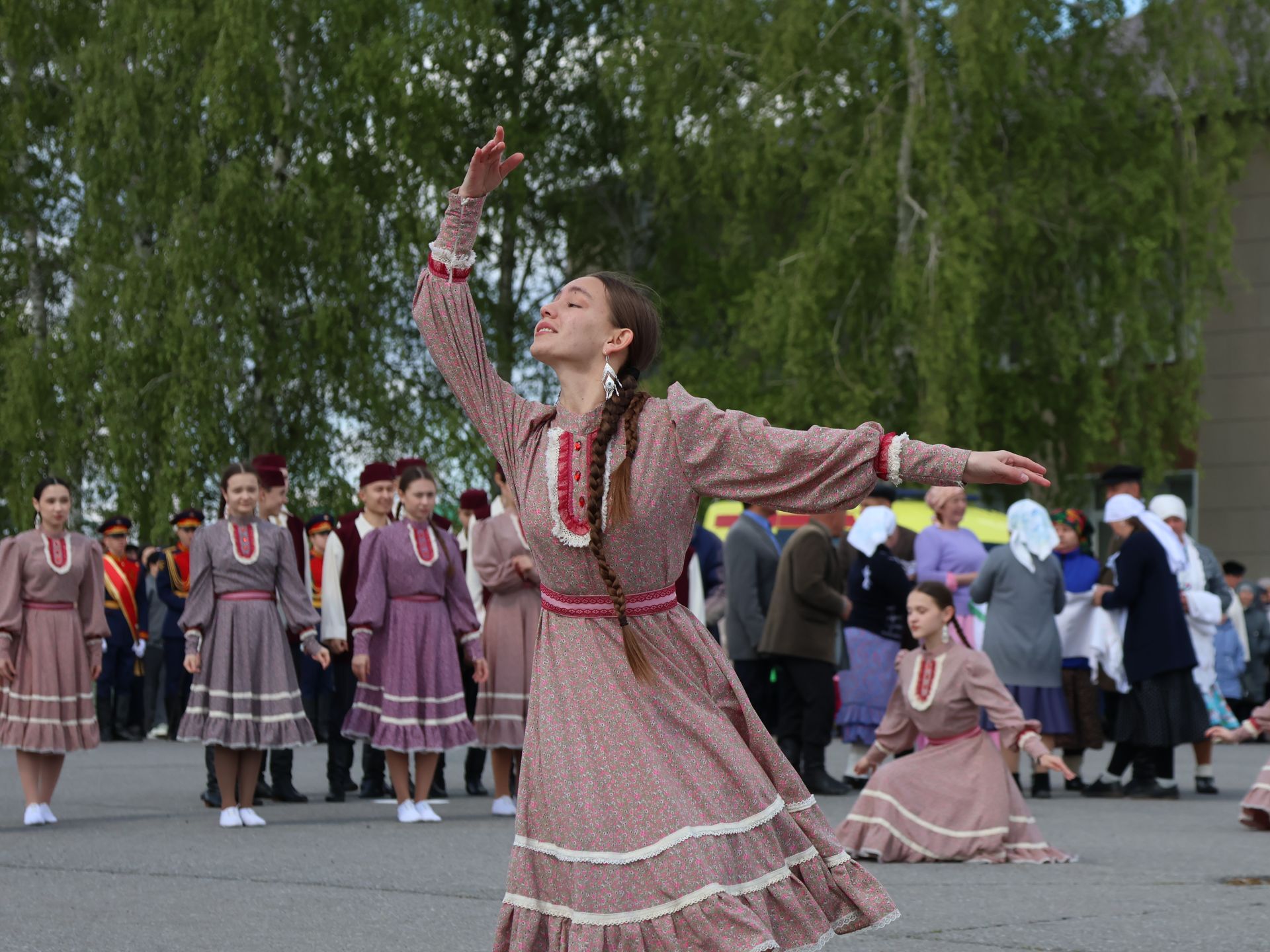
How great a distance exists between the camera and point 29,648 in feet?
35.7

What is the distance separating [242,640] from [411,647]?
93 cm

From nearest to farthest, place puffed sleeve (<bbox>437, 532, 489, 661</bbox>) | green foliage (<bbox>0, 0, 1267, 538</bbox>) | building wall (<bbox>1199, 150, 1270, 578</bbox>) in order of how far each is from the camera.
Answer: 1. puffed sleeve (<bbox>437, 532, 489, 661</bbox>)
2. green foliage (<bbox>0, 0, 1267, 538</bbox>)
3. building wall (<bbox>1199, 150, 1270, 578</bbox>)

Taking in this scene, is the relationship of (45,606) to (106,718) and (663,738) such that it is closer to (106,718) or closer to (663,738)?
(663,738)

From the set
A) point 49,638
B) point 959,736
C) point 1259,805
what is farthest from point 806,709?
point 49,638

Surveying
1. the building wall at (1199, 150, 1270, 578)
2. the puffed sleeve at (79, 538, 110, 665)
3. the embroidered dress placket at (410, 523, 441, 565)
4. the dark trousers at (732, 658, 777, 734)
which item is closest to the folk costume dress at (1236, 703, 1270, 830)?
the dark trousers at (732, 658, 777, 734)

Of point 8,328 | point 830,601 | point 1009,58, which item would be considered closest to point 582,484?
point 830,601

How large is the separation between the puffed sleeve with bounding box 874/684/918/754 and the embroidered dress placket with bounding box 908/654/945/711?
7cm

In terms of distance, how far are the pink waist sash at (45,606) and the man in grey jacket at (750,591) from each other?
14.7 feet

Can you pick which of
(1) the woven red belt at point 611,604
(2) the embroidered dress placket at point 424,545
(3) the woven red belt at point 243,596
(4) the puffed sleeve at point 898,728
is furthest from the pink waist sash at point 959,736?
(1) the woven red belt at point 611,604

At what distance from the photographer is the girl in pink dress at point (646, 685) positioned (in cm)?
418

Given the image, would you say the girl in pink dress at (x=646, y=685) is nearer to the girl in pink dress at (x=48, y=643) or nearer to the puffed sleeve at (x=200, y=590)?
the puffed sleeve at (x=200, y=590)

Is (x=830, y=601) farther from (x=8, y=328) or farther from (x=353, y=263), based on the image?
(x=8, y=328)

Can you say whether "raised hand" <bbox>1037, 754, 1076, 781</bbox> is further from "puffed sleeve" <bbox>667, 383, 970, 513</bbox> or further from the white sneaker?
the white sneaker

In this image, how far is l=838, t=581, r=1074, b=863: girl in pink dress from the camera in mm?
9086
